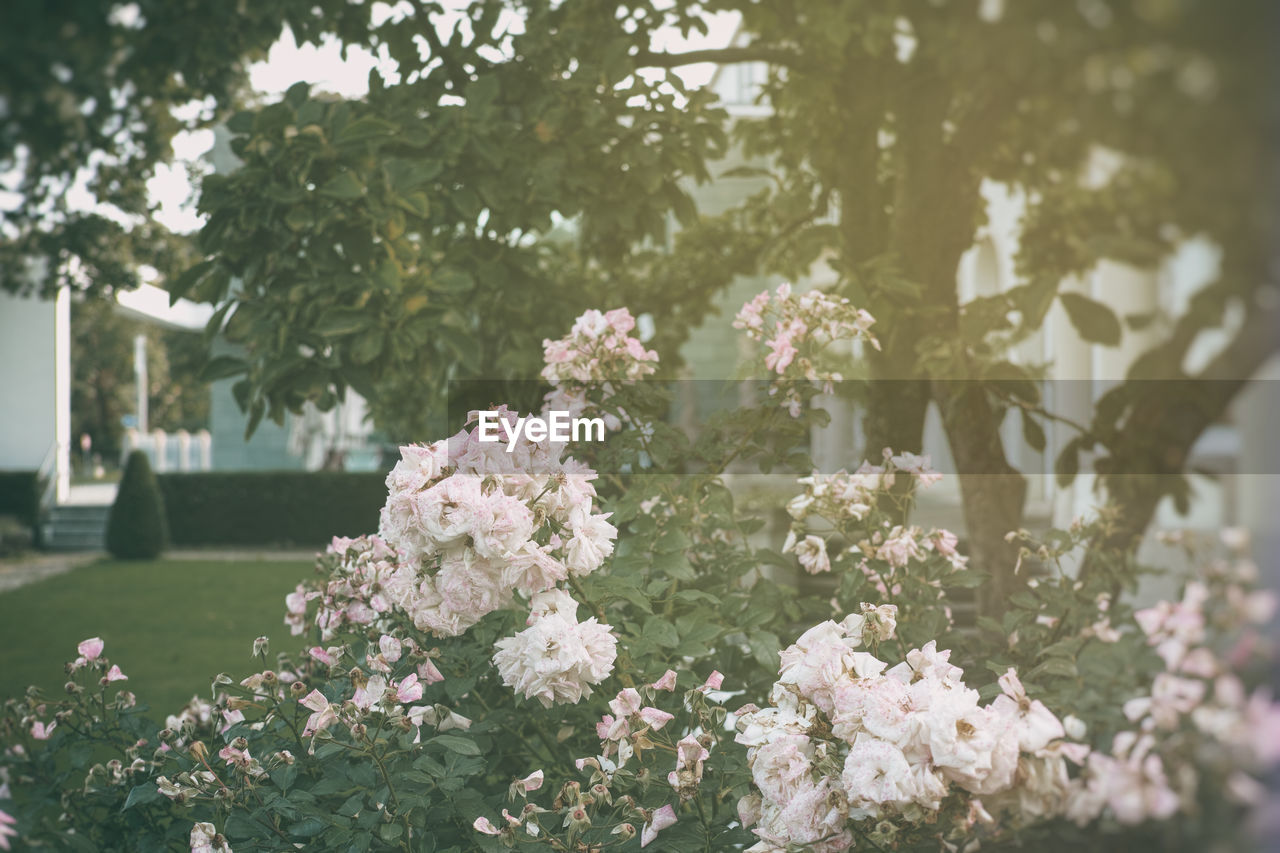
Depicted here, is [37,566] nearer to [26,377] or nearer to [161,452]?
[26,377]

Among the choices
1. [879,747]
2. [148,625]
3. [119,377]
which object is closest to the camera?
[879,747]

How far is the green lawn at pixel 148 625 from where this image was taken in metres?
1.99

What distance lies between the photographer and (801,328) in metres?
1.56

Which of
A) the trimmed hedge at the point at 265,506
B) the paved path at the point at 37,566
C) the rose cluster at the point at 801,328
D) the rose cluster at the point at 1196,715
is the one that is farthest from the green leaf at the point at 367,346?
the trimmed hedge at the point at 265,506

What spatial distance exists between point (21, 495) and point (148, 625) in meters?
2.75

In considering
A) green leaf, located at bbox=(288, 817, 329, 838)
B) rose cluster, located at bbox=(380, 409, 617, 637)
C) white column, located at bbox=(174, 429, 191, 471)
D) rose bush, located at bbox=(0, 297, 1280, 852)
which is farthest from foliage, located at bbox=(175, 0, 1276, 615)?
white column, located at bbox=(174, 429, 191, 471)

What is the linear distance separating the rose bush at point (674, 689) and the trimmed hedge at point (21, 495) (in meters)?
0.27

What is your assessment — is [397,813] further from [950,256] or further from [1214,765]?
[950,256]

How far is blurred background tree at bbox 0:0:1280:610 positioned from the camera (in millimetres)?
567

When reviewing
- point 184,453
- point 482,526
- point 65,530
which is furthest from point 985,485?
point 184,453

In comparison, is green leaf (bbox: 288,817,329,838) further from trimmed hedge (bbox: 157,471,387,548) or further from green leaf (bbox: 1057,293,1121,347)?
trimmed hedge (bbox: 157,471,387,548)

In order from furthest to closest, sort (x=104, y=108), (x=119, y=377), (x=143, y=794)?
(x=119, y=377) < (x=143, y=794) < (x=104, y=108)

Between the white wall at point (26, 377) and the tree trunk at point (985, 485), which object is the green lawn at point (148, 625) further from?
the tree trunk at point (985, 485)

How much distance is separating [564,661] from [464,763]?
24 cm
